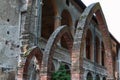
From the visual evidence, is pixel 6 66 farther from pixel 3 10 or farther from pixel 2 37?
pixel 3 10

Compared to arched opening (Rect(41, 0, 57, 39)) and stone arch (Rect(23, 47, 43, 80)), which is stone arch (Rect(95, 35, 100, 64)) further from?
stone arch (Rect(23, 47, 43, 80))

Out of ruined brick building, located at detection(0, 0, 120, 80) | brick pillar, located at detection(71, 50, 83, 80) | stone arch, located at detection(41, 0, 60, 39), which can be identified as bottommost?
brick pillar, located at detection(71, 50, 83, 80)

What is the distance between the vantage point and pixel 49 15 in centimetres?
1862

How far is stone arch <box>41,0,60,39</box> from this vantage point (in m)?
17.5

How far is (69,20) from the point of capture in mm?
19719

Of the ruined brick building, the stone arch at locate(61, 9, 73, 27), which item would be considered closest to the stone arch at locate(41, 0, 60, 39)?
the ruined brick building

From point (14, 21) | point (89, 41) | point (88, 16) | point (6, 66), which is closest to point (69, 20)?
point (89, 41)

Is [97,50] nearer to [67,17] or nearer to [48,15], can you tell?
[67,17]

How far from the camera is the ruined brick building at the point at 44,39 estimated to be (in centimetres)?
898

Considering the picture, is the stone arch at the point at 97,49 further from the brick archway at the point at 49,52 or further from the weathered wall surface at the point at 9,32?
the brick archway at the point at 49,52

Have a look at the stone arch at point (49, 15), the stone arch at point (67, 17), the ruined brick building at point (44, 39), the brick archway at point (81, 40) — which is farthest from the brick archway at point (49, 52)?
the stone arch at point (67, 17)

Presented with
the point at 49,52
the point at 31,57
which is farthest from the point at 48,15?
the point at 49,52

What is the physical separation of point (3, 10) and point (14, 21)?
74 centimetres

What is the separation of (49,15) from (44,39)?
3.23 metres
